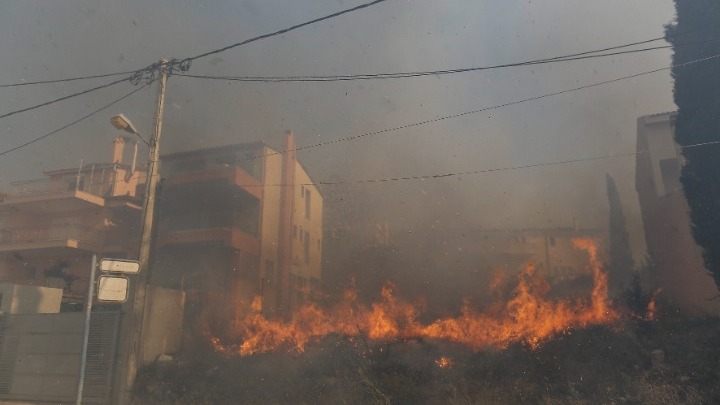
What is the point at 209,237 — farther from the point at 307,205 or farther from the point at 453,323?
the point at 453,323

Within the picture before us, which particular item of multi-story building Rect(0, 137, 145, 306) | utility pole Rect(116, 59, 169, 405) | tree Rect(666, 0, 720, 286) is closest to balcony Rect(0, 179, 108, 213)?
multi-story building Rect(0, 137, 145, 306)

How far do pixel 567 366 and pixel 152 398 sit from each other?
1068 centimetres

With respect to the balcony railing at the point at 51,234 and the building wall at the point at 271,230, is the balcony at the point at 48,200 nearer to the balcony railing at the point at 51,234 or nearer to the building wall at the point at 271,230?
the balcony railing at the point at 51,234

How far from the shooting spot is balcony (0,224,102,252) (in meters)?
27.7

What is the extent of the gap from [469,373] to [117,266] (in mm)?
8532

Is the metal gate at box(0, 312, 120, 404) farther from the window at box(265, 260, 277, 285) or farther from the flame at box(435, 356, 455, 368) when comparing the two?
the window at box(265, 260, 277, 285)

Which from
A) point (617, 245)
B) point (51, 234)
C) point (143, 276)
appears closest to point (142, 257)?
point (143, 276)

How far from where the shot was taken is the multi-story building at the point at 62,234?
28.1m

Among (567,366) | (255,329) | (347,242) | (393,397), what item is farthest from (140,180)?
(567,366)

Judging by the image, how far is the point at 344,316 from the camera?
684 inches

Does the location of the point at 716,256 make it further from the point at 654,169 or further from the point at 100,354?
the point at 100,354

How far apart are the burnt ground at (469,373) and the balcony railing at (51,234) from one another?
18.0 m

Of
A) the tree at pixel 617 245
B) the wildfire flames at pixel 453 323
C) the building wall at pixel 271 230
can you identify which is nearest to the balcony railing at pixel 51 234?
the building wall at pixel 271 230

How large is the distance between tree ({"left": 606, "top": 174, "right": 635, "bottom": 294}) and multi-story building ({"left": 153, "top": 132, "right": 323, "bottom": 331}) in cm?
1752
